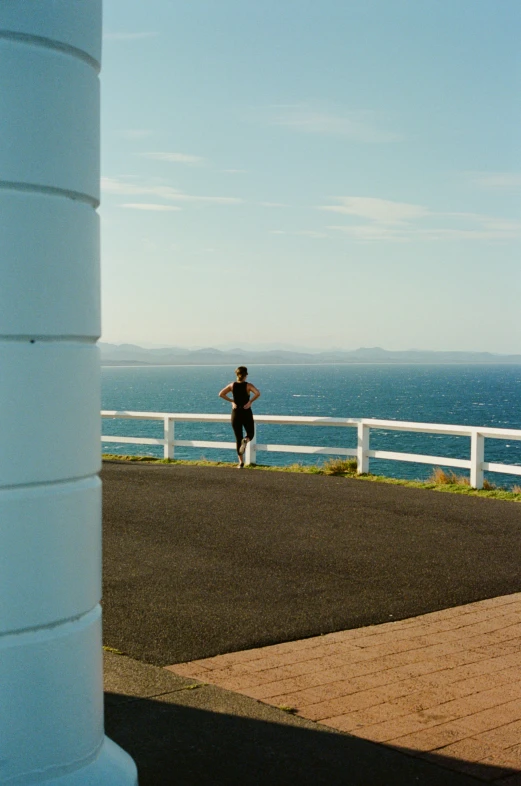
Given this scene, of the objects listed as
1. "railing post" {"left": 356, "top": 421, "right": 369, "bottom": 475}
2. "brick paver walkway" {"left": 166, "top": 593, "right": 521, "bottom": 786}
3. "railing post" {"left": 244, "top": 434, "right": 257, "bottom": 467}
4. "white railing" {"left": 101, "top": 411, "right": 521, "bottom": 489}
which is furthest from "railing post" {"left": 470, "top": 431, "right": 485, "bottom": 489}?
"brick paver walkway" {"left": 166, "top": 593, "right": 521, "bottom": 786}

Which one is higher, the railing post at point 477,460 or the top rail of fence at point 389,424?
the top rail of fence at point 389,424

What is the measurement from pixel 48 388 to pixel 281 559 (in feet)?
22.6

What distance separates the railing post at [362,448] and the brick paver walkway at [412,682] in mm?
9428

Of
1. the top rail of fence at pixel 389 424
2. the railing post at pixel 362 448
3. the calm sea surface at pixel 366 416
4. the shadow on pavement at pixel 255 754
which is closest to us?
the shadow on pavement at pixel 255 754

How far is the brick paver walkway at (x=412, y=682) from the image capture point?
5281mm

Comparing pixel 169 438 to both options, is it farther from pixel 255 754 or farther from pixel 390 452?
pixel 255 754

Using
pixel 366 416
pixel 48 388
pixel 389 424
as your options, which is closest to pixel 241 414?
pixel 389 424

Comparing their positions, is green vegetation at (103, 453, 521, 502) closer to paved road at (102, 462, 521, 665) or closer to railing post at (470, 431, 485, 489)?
railing post at (470, 431, 485, 489)

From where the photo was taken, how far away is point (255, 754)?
5031mm

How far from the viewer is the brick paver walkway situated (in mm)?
5281

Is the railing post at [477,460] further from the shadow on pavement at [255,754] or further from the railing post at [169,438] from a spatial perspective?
the shadow on pavement at [255,754]

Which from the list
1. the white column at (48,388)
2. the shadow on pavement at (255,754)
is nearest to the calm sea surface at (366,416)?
the shadow on pavement at (255,754)

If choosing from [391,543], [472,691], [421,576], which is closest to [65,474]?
[472,691]

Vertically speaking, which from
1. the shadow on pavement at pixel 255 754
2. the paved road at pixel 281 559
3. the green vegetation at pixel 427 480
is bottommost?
the green vegetation at pixel 427 480
